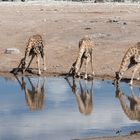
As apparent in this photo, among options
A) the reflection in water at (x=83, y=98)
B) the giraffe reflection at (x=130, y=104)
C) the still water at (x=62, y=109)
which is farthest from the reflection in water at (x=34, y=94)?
the giraffe reflection at (x=130, y=104)

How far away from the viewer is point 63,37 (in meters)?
31.8

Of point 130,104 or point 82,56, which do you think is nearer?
point 130,104

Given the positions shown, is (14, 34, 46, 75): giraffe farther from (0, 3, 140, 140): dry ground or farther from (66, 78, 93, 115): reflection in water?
(66, 78, 93, 115): reflection in water

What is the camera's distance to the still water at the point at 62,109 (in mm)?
14797

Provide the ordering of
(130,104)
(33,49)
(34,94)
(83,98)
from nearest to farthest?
(130,104) → (83,98) → (34,94) → (33,49)

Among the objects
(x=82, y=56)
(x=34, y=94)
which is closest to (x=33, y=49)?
(x=82, y=56)

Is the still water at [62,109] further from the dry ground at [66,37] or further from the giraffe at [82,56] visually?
the dry ground at [66,37]

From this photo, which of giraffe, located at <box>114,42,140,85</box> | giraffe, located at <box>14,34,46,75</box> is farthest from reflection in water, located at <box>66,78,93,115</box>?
giraffe, located at <box>14,34,46,75</box>

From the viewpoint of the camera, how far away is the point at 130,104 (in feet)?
60.5

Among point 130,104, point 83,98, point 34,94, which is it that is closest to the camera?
point 130,104

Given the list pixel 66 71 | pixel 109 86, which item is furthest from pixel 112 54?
pixel 109 86

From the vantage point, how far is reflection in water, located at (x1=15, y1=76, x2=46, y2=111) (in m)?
18.1

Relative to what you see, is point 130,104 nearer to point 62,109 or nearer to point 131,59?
point 62,109

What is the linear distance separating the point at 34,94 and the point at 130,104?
321cm
